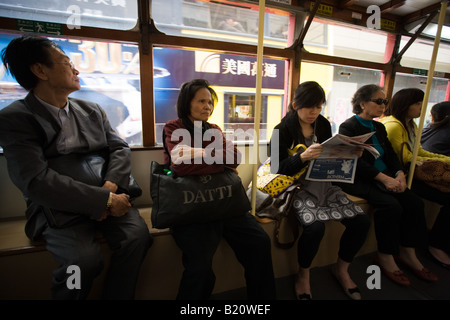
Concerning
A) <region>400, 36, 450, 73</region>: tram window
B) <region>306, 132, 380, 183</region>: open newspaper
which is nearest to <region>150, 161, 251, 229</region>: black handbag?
<region>306, 132, 380, 183</region>: open newspaper

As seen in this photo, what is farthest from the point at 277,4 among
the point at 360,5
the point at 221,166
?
the point at 221,166

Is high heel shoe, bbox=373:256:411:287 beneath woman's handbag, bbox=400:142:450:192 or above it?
beneath

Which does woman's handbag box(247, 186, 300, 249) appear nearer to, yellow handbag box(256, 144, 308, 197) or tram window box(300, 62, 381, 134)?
yellow handbag box(256, 144, 308, 197)

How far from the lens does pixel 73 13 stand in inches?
72.8

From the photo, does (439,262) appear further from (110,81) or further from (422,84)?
(110,81)

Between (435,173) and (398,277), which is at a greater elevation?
(435,173)

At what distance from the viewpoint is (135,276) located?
1218 mm

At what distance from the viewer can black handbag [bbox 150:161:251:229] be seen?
1.23m

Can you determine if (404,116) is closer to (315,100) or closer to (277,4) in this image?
(315,100)

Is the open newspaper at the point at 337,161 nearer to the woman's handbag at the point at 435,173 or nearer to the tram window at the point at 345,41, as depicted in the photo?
the woman's handbag at the point at 435,173

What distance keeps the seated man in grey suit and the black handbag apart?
0.21 meters

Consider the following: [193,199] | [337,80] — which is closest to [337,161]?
[193,199]

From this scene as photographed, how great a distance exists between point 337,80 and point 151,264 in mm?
3272
